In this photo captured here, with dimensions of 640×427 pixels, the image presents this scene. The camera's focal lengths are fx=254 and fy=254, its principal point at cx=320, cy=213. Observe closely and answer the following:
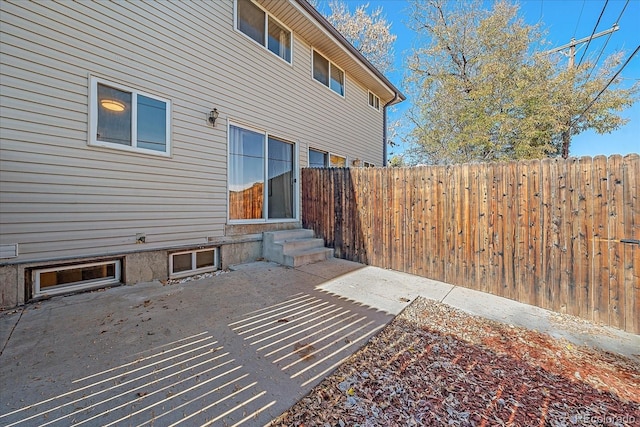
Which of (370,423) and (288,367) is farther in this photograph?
(288,367)

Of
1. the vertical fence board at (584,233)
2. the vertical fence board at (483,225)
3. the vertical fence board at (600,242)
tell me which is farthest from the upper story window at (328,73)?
the vertical fence board at (600,242)

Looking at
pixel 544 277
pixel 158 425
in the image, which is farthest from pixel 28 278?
pixel 544 277

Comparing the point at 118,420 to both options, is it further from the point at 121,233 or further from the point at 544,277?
the point at 544,277

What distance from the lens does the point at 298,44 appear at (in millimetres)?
6633

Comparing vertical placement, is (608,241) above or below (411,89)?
below

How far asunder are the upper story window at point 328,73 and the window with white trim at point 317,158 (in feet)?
6.85

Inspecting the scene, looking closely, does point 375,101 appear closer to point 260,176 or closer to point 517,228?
point 260,176

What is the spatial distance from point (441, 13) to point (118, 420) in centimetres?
1400

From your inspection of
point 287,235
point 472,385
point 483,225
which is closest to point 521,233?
point 483,225

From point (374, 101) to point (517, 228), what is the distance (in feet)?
26.2

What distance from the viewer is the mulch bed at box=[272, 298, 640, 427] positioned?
163cm

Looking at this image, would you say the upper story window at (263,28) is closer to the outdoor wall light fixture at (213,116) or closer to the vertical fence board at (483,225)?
the outdoor wall light fixture at (213,116)

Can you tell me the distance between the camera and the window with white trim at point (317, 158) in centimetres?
708

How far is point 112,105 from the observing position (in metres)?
3.63
